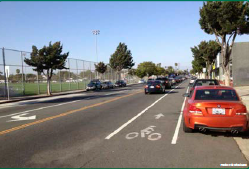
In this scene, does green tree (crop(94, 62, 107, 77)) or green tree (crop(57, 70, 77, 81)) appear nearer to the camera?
green tree (crop(57, 70, 77, 81))

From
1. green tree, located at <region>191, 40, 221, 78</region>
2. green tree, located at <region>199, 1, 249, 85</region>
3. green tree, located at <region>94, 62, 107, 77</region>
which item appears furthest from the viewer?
green tree, located at <region>94, 62, 107, 77</region>

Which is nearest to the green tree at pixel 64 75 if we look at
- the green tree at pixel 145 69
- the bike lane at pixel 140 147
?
the bike lane at pixel 140 147

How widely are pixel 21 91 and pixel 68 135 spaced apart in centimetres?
2083

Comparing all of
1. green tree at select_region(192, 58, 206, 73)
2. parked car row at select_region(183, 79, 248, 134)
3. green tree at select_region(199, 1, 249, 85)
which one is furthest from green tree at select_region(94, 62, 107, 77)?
parked car row at select_region(183, 79, 248, 134)

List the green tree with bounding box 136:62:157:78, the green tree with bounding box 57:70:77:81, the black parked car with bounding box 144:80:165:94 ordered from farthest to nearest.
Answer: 1. the green tree with bounding box 136:62:157:78
2. the green tree with bounding box 57:70:77:81
3. the black parked car with bounding box 144:80:165:94

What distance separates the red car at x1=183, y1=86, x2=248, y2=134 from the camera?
6.77m

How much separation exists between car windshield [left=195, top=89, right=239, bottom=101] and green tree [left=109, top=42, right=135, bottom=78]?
57.9m

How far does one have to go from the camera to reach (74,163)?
17.2 ft

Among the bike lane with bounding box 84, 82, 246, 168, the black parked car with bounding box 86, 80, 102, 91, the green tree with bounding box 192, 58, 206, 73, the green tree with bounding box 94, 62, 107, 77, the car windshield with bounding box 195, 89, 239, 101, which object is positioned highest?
the green tree with bounding box 192, 58, 206, 73

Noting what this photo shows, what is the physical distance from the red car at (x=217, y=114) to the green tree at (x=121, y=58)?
58383 millimetres

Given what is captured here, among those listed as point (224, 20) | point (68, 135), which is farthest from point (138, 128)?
point (224, 20)

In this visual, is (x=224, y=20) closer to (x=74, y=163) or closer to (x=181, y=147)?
(x=181, y=147)

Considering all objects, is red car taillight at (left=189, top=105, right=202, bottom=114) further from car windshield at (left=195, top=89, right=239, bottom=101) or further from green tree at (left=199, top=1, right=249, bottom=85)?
green tree at (left=199, top=1, right=249, bottom=85)

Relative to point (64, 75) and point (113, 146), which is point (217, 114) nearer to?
point (113, 146)
